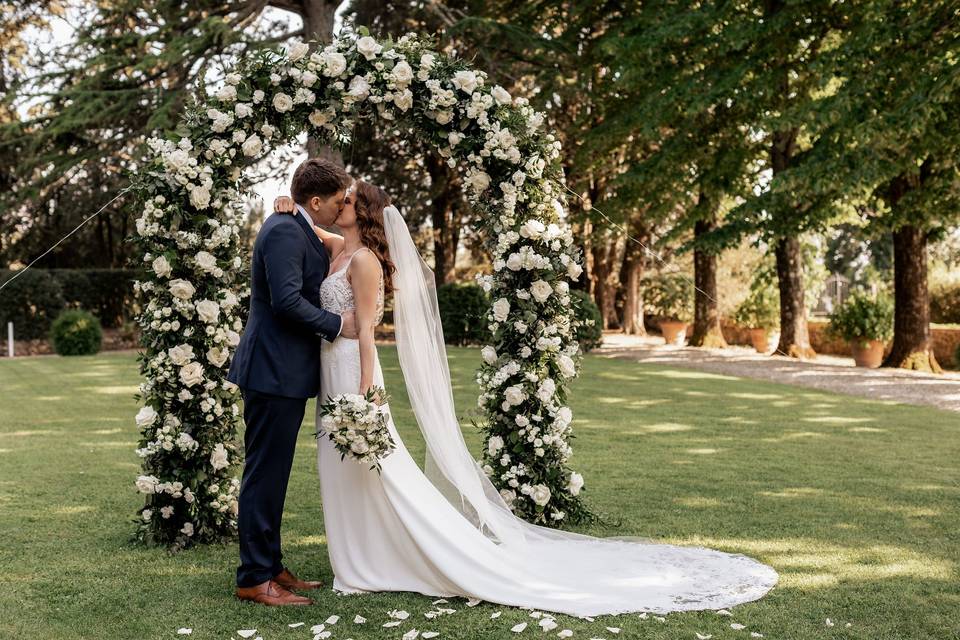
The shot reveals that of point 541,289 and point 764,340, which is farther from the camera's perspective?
point 764,340

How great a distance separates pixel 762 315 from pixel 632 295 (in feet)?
22.9

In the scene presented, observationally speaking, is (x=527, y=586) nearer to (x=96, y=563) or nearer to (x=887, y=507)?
(x=96, y=563)

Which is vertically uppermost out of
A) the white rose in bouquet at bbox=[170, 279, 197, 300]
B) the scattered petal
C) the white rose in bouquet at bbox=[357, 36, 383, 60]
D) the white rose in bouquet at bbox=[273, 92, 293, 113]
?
the white rose in bouquet at bbox=[357, 36, 383, 60]

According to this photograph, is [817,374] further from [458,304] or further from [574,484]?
[574,484]

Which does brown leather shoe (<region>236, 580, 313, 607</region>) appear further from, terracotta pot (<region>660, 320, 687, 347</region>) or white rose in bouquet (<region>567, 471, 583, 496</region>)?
terracotta pot (<region>660, 320, 687, 347</region>)

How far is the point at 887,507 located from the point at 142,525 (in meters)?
5.33

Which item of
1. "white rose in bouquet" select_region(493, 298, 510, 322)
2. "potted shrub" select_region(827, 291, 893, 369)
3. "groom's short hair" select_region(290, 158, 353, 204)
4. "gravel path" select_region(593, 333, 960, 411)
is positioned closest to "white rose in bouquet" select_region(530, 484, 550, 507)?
"white rose in bouquet" select_region(493, 298, 510, 322)

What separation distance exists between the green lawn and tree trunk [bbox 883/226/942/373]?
499cm

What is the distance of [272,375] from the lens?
15.3 feet

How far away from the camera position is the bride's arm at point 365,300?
4801mm

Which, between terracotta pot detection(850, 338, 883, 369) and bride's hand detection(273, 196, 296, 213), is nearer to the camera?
bride's hand detection(273, 196, 296, 213)

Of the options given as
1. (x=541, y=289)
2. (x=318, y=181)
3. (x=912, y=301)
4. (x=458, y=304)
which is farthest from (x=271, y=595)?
(x=458, y=304)

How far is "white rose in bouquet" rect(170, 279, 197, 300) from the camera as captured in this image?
5.45m

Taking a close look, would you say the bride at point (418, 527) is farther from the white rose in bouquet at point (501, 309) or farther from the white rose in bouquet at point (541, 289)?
the white rose in bouquet at point (541, 289)
